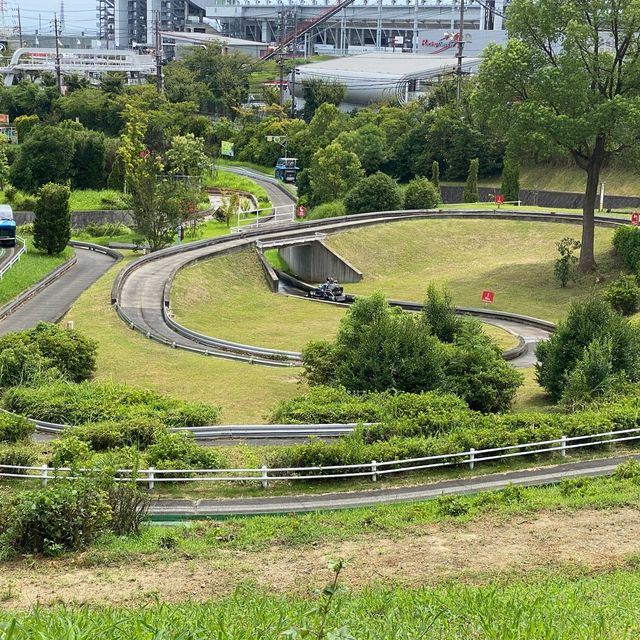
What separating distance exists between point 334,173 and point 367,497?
54556 millimetres

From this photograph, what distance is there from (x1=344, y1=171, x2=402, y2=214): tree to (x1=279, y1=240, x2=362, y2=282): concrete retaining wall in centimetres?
678

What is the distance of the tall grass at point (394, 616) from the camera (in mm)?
9297

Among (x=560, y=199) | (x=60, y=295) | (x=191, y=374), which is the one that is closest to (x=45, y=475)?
(x=191, y=374)

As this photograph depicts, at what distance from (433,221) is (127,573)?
1988 inches

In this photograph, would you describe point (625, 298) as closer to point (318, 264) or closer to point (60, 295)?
point (318, 264)

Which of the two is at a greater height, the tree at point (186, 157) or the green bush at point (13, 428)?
the tree at point (186, 157)

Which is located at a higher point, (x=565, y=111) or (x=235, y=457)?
(x=565, y=111)

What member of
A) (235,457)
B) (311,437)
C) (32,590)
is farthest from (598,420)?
→ (32,590)

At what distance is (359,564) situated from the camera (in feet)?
46.0

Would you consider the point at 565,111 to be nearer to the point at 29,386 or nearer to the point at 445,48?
the point at 29,386

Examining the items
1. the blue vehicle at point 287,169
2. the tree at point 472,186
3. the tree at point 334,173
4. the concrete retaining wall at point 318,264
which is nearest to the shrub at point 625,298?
the concrete retaining wall at point 318,264

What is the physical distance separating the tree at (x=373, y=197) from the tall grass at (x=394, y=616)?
5254cm

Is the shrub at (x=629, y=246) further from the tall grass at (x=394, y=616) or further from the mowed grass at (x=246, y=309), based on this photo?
the tall grass at (x=394, y=616)

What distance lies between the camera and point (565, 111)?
44.7 metres
